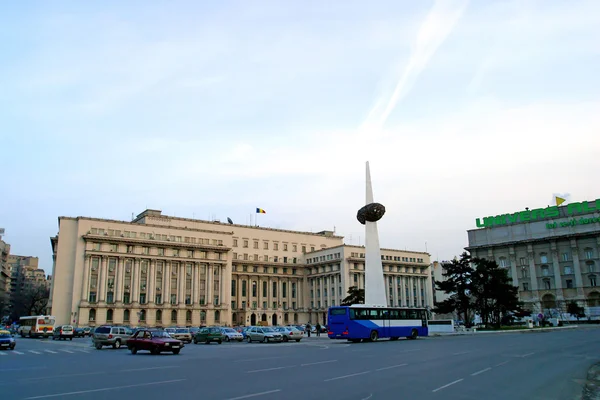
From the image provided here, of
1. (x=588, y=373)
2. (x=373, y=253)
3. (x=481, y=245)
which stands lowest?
(x=588, y=373)

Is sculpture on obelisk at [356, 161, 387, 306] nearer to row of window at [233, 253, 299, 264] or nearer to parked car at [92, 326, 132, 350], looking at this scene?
parked car at [92, 326, 132, 350]

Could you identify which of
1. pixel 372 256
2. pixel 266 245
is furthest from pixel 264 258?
pixel 372 256

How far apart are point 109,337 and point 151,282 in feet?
181

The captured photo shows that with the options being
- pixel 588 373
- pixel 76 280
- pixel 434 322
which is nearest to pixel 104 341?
pixel 588 373

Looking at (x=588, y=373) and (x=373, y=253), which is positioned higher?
(x=373, y=253)

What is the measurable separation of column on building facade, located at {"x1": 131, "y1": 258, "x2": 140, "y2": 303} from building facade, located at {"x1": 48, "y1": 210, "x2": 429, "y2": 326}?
17 cm

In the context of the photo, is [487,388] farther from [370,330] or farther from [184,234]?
[184,234]

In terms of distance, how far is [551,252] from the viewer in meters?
98.4

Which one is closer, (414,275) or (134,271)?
(134,271)

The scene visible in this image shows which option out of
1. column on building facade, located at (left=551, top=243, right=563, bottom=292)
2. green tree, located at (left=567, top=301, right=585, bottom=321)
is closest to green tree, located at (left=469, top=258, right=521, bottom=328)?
green tree, located at (left=567, top=301, right=585, bottom=321)

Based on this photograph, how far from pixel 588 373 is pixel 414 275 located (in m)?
98.8

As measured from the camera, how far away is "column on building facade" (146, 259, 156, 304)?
87.4 m

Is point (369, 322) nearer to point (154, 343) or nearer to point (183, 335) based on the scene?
point (183, 335)

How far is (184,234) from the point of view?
9381cm
